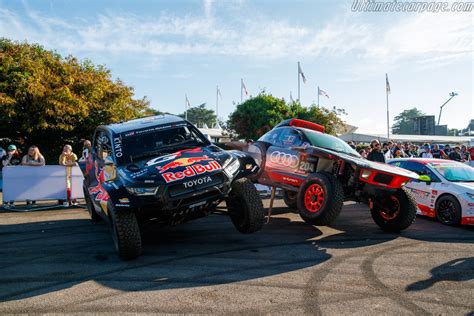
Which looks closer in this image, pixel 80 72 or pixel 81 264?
pixel 81 264

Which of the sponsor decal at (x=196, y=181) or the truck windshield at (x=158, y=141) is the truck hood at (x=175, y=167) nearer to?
the sponsor decal at (x=196, y=181)

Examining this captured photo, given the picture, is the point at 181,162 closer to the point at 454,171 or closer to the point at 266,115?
the point at 454,171

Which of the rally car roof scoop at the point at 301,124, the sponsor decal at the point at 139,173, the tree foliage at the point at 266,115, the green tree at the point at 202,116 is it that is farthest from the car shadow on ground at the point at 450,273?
the green tree at the point at 202,116

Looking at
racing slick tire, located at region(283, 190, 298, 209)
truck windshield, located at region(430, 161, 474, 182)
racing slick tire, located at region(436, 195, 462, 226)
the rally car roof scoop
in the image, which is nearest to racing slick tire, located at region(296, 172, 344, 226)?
the rally car roof scoop

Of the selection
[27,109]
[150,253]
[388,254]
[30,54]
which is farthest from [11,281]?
[30,54]

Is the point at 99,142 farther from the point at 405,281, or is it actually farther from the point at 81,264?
the point at 405,281

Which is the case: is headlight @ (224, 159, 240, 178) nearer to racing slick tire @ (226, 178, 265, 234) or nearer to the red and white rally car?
racing slick tire @ (226, 178, 265, 234)

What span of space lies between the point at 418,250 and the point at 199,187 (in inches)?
136

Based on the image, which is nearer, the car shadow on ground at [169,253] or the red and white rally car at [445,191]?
the car shadow on ground at [169,253]

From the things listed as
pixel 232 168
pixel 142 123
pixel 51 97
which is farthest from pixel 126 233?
pixel 51 97

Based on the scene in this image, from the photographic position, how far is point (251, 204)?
5.45 meters

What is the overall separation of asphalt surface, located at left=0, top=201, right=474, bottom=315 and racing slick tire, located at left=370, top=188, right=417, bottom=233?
20 cm

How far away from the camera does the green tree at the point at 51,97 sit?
593 inches

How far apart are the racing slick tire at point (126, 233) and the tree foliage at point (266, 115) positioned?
2770 cm
